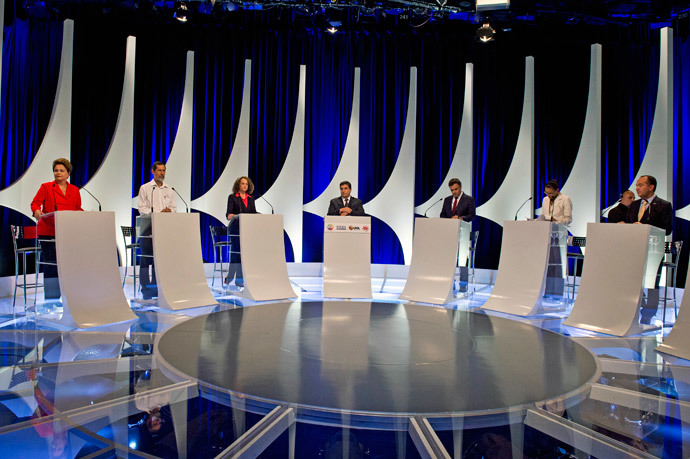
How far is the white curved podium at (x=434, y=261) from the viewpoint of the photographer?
514 centimetres

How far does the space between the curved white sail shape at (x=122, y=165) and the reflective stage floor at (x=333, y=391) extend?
3.25 m

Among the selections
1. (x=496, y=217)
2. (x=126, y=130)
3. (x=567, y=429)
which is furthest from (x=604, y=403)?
(x=126, y=130)

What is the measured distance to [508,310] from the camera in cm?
466

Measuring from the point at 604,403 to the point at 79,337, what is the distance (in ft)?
10.5

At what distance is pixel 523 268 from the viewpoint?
15.8 feet

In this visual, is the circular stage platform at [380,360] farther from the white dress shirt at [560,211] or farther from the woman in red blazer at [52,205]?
the white dress shirt at [560,211]

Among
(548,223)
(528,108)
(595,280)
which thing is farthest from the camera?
(528,108)

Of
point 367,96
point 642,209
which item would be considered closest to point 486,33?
point 367,96

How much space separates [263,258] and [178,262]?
3.07ft

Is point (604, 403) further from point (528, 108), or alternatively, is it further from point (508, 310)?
point (528, 108)

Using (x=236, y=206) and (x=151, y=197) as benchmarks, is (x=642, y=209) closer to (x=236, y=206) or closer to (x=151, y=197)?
(x=236, y=206)

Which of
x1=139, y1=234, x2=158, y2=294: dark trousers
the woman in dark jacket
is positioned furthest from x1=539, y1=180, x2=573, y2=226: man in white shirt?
x1=139, y1=234, x2=158, y2=294: dark trousers

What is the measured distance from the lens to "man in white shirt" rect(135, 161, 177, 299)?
185 inches

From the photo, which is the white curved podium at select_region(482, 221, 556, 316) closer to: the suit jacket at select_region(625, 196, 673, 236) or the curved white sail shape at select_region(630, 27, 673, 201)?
the suit jacket at select_region(625, 196, 673, 236)
